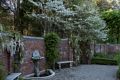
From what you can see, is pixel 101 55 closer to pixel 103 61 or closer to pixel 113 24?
pixel 103 61

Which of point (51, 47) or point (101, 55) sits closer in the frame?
point (51, 47)

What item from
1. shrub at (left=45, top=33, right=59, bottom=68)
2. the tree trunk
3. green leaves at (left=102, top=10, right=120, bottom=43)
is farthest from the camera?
green leaves at (left=102, top=10, right=120, bottom=43)

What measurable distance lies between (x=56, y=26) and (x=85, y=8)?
2258 mm

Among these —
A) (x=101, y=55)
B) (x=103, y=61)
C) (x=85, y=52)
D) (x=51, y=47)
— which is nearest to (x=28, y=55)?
(x=51, y=47)

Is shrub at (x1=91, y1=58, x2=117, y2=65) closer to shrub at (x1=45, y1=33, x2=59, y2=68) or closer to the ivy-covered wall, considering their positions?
shrub at (x1=45, y1=33, x2=59, y2=68)

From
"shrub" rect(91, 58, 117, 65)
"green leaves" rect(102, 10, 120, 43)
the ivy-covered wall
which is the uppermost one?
"green leaves" rect(102, 10, 120, 43)

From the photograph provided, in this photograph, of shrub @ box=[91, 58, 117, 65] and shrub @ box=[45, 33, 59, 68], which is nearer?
shrub @ box=[45, 33, 59, 68]

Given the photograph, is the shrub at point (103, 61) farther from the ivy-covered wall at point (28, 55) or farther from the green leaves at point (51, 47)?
the ivy-covered wall at point (28, 55)

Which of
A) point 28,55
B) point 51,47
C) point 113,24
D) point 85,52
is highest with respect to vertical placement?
point 113,24

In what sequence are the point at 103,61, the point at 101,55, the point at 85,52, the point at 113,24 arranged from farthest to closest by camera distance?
1. the point at 113,24
2. the point at 101,55
3. the point at 85,52
4. the point at 103,61

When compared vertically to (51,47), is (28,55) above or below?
below

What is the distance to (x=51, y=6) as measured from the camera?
55.6ft

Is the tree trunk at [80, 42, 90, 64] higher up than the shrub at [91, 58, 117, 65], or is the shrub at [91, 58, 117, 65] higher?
the tree trunk at [80, 42, 90, 64]

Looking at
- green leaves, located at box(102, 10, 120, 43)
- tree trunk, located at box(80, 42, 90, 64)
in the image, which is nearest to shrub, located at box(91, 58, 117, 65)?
tree trunk, located at box(80, 42, 90, 64)
